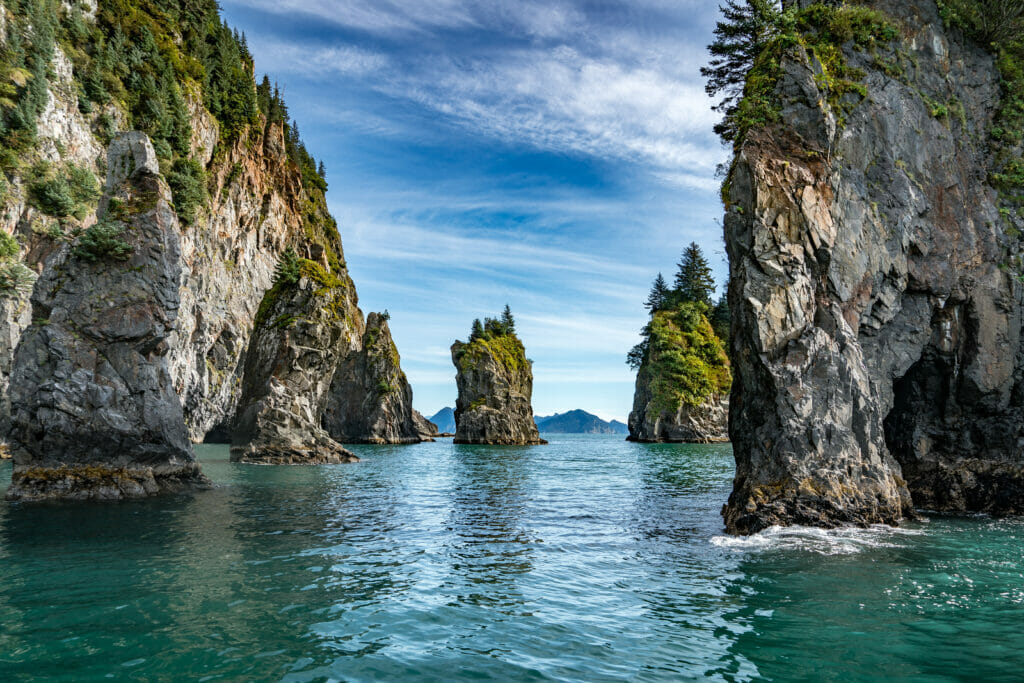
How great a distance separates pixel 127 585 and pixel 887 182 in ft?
83.9

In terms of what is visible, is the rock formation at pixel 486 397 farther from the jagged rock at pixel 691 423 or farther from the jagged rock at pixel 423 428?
the jagged rock at pixel 423 428

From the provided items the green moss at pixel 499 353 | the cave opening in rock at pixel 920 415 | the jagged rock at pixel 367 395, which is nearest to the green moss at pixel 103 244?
the cave opening in rock at pixel 920 415

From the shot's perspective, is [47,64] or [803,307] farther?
[47,64]

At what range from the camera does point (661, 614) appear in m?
9.78

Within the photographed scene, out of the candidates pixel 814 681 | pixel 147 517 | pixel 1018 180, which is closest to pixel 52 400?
pixel 147 517

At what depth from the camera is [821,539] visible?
49.5 feet

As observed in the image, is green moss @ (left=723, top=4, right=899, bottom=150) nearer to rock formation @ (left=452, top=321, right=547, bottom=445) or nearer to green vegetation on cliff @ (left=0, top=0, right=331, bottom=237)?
green vegetation on cliff @ (left=0, top=0, right=331, bottom=237)

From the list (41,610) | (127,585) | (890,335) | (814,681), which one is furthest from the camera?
→ (890,335)

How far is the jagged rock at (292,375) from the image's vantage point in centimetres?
4188

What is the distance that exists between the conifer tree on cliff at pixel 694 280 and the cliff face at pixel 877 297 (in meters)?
59.6

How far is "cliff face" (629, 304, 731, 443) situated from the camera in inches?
2985

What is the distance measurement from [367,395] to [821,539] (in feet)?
230

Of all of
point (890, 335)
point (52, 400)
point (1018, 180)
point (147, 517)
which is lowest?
point (147, 517)

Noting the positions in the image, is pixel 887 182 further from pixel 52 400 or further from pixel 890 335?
pixel 52 400
